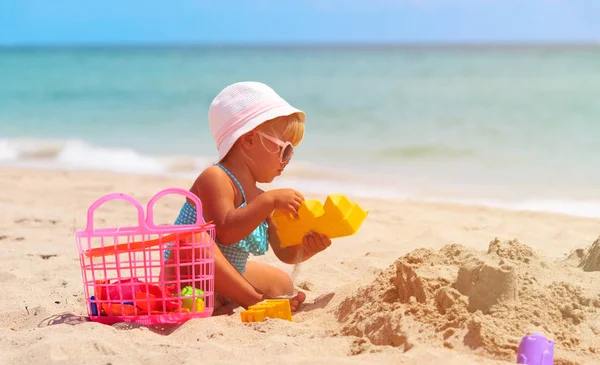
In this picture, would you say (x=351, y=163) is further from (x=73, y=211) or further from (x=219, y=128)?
(x=219, y=128)

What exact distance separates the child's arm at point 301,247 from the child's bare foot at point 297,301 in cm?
16

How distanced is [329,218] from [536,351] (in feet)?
3.49

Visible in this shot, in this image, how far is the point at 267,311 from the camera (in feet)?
9.65

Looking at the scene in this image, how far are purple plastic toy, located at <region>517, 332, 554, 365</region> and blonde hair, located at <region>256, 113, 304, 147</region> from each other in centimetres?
149

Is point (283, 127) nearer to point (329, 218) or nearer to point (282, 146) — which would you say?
point (282, 146)

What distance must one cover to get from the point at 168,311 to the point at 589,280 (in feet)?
5.33

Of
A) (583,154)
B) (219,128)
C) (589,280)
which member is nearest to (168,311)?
(219,128)

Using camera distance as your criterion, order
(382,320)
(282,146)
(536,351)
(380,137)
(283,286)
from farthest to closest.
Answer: (380,137)
(283,286)
(282,146)
(382,320)
(536,351)

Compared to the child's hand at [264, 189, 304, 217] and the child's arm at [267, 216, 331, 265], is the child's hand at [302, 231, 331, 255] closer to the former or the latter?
the child's arm at [267, 216, 331, 265]

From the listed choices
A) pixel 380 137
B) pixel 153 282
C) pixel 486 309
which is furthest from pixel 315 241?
pixel 380 137

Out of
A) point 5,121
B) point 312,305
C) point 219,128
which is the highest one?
point 5,121

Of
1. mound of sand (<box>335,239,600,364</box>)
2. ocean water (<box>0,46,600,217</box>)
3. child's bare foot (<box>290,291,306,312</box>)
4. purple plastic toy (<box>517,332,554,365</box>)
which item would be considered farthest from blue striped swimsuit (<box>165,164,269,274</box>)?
ocean water (<box>0,46,600,217</box>)

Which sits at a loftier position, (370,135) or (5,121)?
(5,121)

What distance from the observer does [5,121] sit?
1330 centimetres
